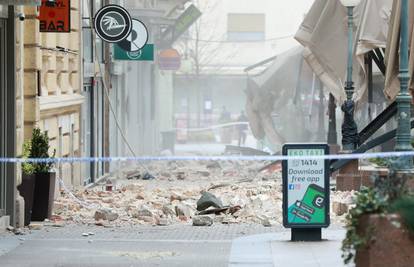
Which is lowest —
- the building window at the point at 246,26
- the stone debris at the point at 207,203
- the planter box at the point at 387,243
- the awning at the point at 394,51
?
the stone debris at the point at 207,203

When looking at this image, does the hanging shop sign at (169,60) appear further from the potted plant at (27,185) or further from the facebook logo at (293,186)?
the facebook logo at (293,186)

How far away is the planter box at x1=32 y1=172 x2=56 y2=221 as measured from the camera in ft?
56.1

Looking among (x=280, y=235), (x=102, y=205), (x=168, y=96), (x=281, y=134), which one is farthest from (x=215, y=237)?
(x=168, y=96)

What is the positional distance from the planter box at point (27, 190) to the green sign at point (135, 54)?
1238cm

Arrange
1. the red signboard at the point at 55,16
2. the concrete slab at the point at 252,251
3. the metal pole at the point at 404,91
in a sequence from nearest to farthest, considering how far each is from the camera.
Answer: the concrete slab at the point at 252,251 < the metal pole at the point at 404,91 < the red signboard at the point at 55,16

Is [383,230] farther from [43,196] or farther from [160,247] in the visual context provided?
[43,196]

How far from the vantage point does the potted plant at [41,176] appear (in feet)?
56.0

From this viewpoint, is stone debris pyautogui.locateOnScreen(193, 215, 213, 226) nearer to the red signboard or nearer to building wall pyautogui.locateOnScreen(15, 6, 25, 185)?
building wall pyautogui.locateOnScreen(15, 6, 25, 185)

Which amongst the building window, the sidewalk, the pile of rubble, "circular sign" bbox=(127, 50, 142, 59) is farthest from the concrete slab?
the building window

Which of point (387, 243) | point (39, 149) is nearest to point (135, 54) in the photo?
point (39, 149)

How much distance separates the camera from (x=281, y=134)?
133 feet

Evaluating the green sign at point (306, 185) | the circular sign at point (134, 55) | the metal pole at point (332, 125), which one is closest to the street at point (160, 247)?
the green sign at point (306, 185)

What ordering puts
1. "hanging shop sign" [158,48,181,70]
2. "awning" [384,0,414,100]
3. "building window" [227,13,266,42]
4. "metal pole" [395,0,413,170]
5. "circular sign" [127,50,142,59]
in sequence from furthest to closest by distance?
1. "building window" [227,13,266,42]
2. "hanging shop sign" [158,48,181,70]
3. "circular sign" [127,50,142,59]
4. "awning" [384,0,414,100]
5. "metal pole" [395,0,413,170]

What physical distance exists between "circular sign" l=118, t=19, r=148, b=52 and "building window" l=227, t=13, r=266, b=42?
60159 millimetres
